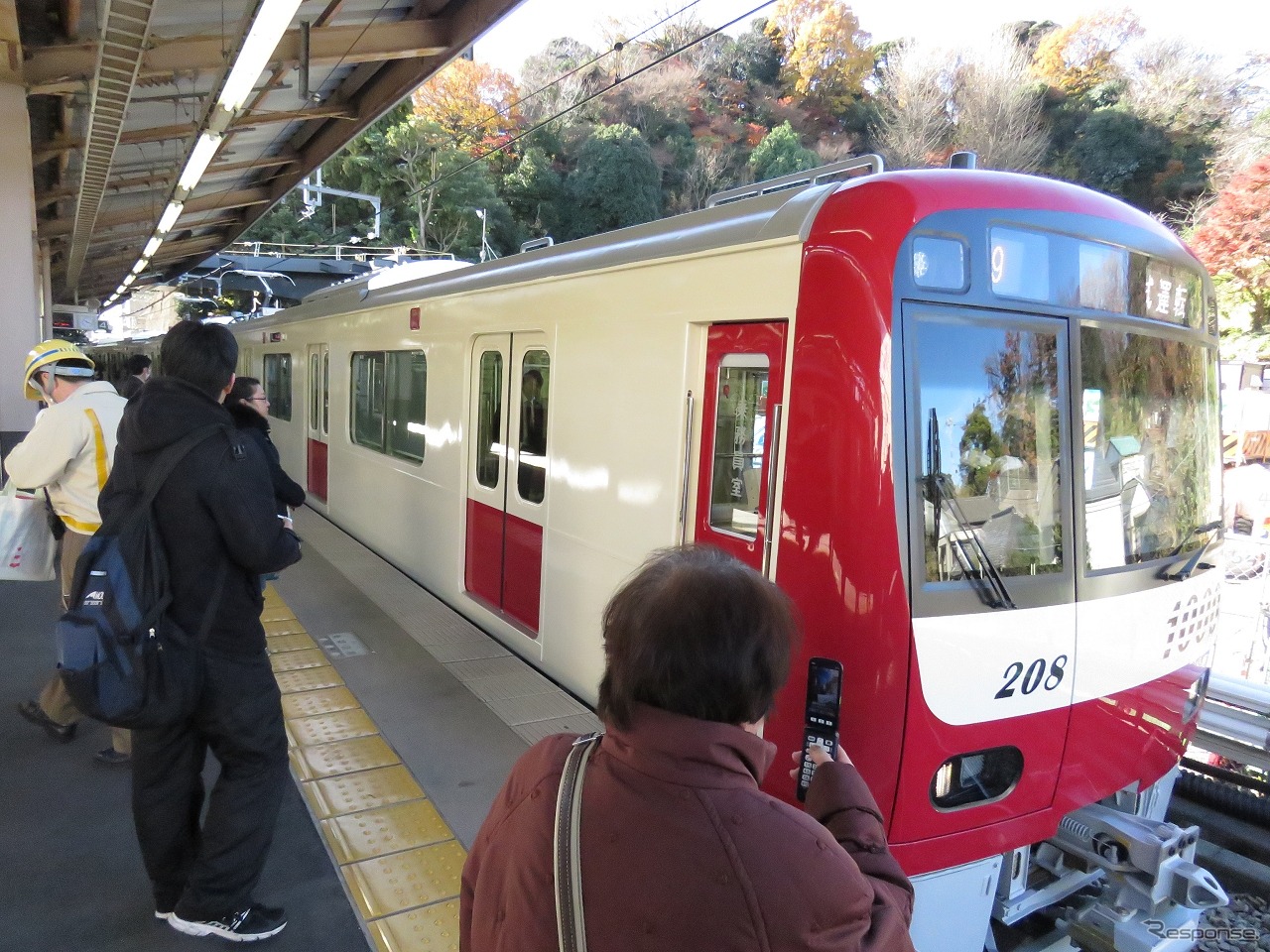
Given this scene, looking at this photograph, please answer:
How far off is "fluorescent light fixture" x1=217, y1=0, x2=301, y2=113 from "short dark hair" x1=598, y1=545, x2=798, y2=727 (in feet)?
12.4

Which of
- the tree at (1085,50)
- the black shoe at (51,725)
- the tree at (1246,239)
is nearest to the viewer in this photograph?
the black shoe at (51,725)

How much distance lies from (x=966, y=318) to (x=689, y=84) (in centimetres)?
4418

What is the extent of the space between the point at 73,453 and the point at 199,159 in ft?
14.9

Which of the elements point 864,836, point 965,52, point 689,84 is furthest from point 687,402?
point 689,84

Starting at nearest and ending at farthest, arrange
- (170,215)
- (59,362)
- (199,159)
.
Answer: (59,362) < (199,159) < (170,215)

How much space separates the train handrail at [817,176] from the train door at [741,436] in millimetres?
594

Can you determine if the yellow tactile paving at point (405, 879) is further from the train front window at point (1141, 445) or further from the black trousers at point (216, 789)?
the train front window at point (1141, 445)

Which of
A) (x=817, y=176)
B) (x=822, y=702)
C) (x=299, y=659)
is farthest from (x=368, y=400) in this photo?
(x=822, y=702)

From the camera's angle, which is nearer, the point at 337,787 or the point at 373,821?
the point at 373,821

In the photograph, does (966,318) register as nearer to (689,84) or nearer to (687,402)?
(687,402)

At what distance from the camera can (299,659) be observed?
4.79 m

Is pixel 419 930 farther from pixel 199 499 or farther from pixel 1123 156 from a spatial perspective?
pixel 1123 156

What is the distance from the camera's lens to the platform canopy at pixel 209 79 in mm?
4988

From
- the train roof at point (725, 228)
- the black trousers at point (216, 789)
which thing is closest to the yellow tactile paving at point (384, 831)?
the black trousers at point (216, 789)
